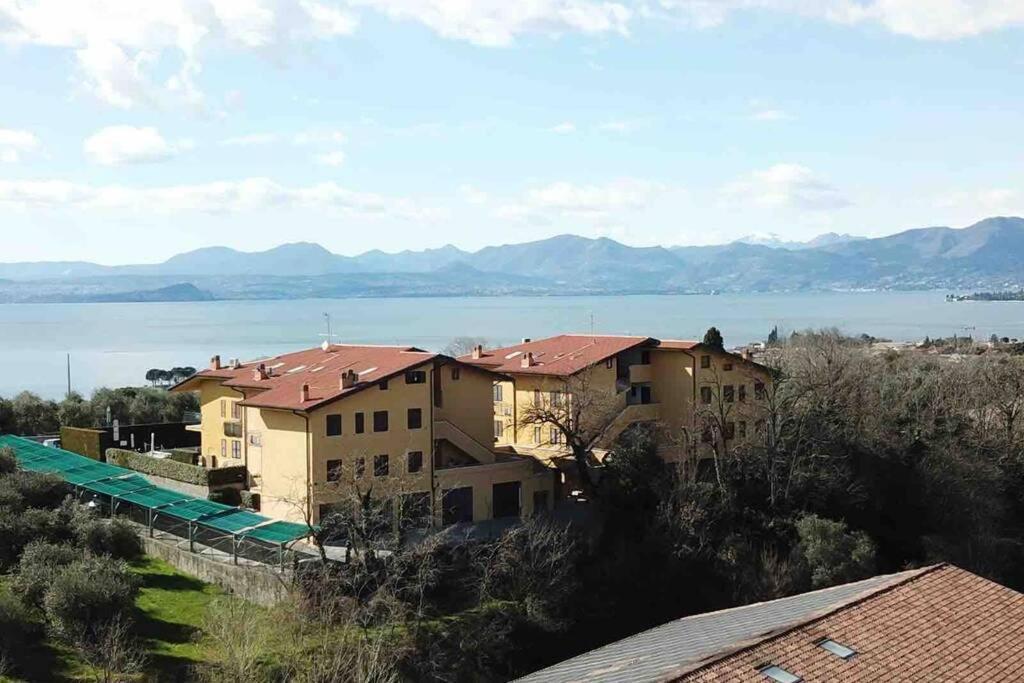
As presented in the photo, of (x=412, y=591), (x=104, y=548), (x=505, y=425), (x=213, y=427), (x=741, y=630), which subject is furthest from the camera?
(x=505, y=425)

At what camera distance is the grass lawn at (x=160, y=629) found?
21.9m

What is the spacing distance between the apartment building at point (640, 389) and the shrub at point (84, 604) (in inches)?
670

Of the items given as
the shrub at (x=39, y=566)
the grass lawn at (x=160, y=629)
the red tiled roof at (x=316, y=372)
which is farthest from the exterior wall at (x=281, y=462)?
the shrub at (x=39, y=566)

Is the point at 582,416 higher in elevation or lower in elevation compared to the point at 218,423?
higher

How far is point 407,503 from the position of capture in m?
31.6

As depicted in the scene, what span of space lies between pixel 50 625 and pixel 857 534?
936 inches

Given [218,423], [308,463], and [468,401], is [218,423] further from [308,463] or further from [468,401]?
[468,401]

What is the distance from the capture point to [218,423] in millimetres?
39312

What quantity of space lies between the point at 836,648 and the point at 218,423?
28.9 m

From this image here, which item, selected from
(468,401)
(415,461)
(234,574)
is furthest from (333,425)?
(468,401)

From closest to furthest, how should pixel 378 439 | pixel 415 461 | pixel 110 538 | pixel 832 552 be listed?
pixel 110 538
pixel 832 552
pixel 378 439
pixel 415 461

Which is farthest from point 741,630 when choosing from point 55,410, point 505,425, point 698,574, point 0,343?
point 0,343

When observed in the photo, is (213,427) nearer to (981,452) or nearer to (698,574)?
(698,574)

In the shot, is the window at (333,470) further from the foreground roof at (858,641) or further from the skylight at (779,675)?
the skylight at (779,675)
